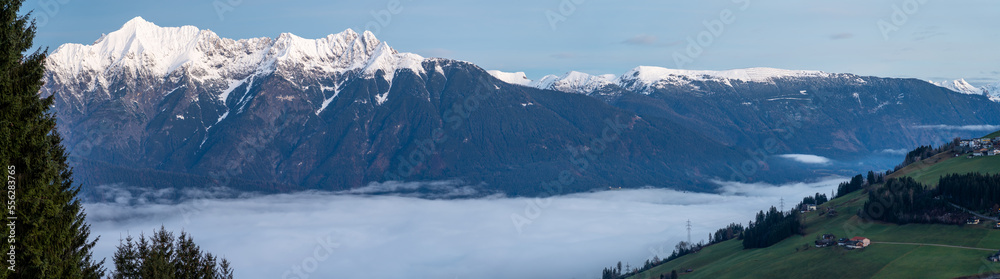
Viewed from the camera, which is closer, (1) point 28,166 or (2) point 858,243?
(1) point 28,166

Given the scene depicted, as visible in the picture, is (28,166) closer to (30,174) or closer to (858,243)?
(30,174)

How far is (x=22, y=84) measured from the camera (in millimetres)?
33688

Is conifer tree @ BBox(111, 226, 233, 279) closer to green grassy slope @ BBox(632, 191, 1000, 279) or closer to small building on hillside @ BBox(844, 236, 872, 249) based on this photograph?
green grassy slope @ BBox(632, 191, 1000, 279)

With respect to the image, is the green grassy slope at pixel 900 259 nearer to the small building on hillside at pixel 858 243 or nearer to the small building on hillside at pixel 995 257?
the small building on hillside at pixel 995 257

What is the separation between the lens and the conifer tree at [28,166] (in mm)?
32688

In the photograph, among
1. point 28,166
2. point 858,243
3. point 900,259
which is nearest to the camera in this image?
point 28,166

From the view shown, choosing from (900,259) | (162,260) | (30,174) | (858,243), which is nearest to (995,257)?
(900,259)

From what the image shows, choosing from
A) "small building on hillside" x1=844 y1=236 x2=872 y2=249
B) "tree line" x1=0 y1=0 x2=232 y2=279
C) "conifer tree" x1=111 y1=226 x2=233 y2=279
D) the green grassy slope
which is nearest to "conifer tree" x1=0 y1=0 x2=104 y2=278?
"tree line" x1=0 y1=0 x2=232 y2=279

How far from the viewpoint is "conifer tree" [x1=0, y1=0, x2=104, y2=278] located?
32688mm

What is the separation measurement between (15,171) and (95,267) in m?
7.86

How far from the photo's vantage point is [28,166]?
33375 millimetres

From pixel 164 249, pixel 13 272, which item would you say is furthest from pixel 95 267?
pixel 164 249

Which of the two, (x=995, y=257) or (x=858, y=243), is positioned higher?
(x=858, y=243)

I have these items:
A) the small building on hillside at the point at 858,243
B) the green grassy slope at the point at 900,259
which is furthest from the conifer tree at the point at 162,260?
the small building on hillside at the point at 858,243
